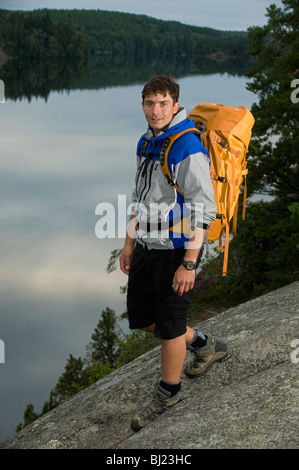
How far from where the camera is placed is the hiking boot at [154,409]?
15.7ft

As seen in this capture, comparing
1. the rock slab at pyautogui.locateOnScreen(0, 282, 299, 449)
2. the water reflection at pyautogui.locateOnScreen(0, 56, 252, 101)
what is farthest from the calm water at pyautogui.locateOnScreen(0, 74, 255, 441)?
the rock slab at pyautogui.locateOnScreen(0, 282, 299, 449)

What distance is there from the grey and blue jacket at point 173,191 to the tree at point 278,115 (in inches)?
414

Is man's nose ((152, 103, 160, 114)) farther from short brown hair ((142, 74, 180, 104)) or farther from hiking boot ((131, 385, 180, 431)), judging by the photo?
Answer: hiking boot ((131, 385, 180, 431))

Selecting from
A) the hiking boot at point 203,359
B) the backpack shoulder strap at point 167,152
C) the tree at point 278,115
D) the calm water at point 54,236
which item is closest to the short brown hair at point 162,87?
A: the backpack shoulder strap at point 167,152

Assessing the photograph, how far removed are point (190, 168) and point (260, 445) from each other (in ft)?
6.88

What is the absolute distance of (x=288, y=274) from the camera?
50.5 feet

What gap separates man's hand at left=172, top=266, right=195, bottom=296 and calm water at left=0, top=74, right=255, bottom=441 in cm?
2131

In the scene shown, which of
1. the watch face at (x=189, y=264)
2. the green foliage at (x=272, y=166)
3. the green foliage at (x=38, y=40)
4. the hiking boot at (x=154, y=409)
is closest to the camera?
the watch face at (x=189, y=264)

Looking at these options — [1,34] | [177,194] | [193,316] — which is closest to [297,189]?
[193,316]

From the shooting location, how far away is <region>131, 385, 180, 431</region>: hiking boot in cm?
478

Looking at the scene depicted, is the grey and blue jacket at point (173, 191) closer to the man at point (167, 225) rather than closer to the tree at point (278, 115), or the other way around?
the man at point (167, 225)

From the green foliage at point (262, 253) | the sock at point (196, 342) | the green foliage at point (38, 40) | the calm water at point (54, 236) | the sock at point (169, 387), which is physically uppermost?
the green foliage at point (38, 40)

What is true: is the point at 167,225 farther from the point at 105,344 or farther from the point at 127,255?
the point at 105,344
